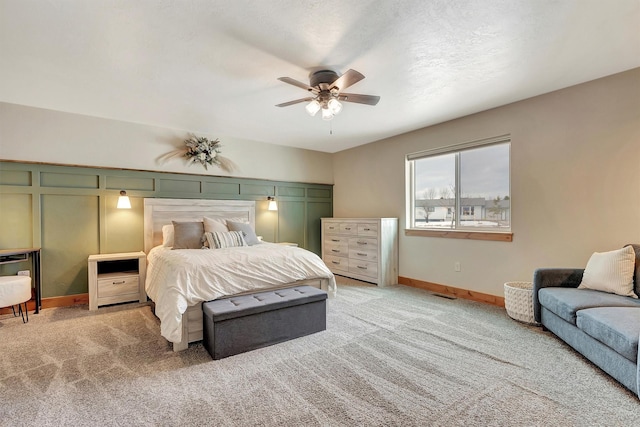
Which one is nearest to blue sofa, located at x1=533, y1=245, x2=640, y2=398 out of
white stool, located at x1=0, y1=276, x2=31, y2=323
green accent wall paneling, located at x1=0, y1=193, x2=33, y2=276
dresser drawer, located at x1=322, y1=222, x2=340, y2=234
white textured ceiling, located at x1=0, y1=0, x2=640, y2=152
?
white textured ceiling, located at x1=0, y1=0, x2=640, y2=152

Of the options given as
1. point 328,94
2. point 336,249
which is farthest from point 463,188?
point 328,94

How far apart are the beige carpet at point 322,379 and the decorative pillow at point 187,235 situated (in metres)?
1.06

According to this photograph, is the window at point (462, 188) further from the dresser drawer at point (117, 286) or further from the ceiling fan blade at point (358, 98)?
the dresser drawer at point (117, 286)

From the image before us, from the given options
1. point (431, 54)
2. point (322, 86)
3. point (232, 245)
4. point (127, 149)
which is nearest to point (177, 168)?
point (127, 149)

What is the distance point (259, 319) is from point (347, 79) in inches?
85.6

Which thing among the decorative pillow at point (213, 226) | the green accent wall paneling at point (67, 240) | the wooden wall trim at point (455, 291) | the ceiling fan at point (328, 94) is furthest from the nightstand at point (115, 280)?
the wooden wall trim at point (455, 291)

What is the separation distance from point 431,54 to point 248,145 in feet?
11.7

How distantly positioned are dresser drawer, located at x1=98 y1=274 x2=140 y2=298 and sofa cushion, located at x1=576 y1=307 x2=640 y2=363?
4.72 m

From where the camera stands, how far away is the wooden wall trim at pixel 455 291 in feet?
12.4

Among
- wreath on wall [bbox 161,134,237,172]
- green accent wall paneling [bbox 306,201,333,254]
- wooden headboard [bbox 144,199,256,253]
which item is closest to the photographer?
wooden headboard [bbox 144,199,256,253]

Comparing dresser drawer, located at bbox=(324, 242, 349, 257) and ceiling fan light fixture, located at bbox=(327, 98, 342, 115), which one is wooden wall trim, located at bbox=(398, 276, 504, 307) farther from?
ceiling fan light fixture, located at bbox=(327, 98, 342, 115)

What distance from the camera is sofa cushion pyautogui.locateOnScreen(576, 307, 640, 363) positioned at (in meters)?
1.86

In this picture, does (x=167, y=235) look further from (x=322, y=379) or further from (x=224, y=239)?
(x=322, y=379)

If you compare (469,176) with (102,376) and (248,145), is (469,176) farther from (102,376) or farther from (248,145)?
(102,376)
